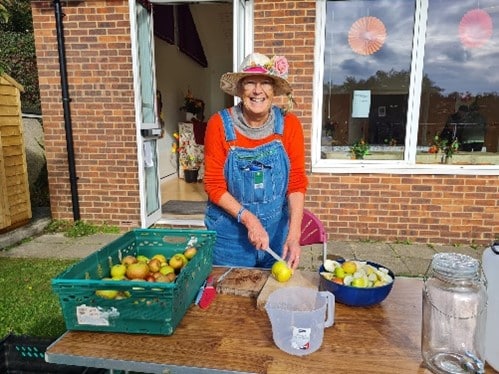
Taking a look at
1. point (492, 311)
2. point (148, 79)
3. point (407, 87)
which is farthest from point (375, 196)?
point (492, 311)

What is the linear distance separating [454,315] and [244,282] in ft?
2.74

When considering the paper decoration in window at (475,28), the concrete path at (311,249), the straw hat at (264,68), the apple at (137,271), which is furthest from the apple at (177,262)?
the paper decoration in window at (475,28)

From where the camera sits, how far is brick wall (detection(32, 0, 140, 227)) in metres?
4.92

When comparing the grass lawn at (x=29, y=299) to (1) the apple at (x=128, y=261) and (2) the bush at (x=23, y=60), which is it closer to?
(1) the apple at (x=128, y=261)

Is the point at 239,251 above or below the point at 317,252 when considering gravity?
above

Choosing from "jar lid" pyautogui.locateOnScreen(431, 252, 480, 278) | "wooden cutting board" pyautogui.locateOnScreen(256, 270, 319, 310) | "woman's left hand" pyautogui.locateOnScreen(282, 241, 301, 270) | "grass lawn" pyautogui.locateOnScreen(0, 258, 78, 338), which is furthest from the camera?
"grass lawn" pyautogui.locateOnScreen(0, 258, 78, 338)

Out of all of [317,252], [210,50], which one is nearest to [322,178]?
[317,252]

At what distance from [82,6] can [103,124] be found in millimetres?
1494

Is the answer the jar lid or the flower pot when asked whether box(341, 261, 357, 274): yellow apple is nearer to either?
the jar lid

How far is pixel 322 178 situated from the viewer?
4.90 m

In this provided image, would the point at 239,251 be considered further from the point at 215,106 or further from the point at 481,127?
the point at 215,106

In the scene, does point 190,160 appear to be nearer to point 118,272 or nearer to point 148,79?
point 148,79

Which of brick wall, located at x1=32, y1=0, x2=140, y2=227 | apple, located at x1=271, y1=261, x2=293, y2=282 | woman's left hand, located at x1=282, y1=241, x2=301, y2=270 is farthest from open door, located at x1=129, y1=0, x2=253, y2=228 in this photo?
apple, located at x1=271, y1=261, x2=293, y2=282

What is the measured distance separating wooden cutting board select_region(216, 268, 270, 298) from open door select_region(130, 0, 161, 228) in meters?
3.61
